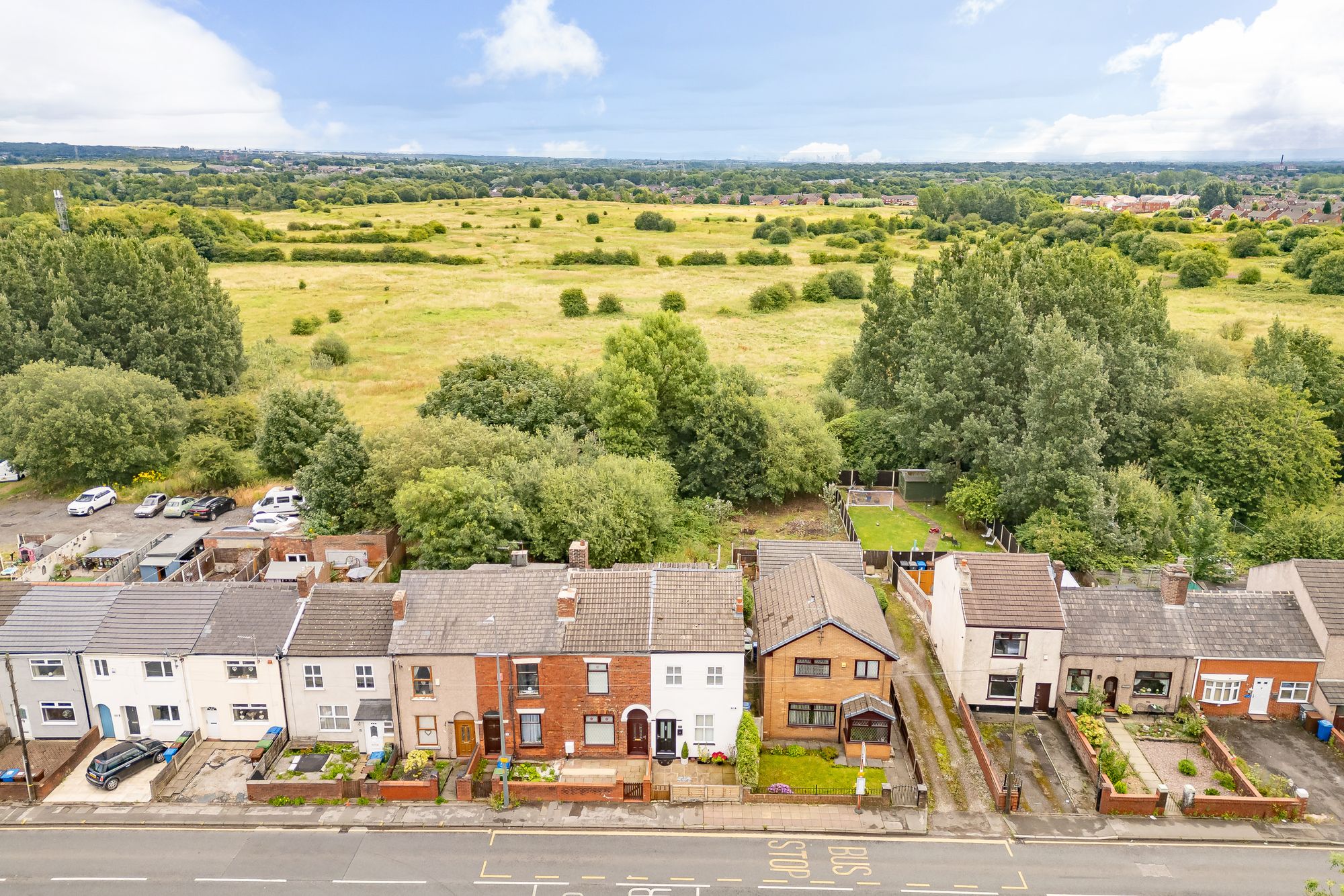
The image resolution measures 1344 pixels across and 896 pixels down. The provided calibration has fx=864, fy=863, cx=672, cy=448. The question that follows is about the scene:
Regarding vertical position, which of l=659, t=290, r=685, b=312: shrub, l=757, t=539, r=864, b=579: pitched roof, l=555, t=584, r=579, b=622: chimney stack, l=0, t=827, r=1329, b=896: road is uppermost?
l=659, t=290, r=685, b=312: shrub

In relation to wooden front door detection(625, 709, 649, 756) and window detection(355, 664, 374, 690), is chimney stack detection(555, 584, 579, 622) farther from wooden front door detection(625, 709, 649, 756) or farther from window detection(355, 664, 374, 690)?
window detection(355, 664, 374, 690)

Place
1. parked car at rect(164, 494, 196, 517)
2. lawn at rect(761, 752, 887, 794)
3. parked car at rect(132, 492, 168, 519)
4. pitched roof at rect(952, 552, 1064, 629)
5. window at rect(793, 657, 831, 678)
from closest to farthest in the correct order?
1. lawn at rect(761, 752, 887, 794)
2. window at rect(793, 657, 831, 678)
3. pitched roof at rect(952, 552, 1064, 629)
4. parked car at rect(164, 494, 196, 517)
5. parked car at rect(132, 492, 168, 519)

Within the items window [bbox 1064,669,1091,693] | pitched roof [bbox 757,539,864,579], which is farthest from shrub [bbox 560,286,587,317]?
window [bbox 1064,669,1091,693]

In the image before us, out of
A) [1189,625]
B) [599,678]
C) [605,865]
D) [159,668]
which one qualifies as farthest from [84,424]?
[1189,625]

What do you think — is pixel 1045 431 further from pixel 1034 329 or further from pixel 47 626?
pixel 47 626

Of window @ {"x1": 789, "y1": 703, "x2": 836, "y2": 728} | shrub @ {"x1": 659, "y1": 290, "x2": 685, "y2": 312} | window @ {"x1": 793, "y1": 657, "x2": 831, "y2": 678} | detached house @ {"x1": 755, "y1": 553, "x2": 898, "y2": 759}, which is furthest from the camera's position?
shrub @ {"x1": 659, "y1": 290, "x2": 685, "y2": 312}

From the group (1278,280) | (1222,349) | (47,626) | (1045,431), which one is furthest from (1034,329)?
(1278,280)
